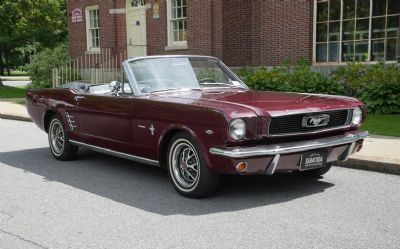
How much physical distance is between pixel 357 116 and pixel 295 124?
1.06 m

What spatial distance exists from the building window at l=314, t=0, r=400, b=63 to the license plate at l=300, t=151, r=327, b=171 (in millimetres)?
9695

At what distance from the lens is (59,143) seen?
27.8 feet

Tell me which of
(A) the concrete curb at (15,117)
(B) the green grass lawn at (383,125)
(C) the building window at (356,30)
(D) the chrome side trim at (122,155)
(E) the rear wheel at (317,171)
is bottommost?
(A) the concrete curb at (15,117)

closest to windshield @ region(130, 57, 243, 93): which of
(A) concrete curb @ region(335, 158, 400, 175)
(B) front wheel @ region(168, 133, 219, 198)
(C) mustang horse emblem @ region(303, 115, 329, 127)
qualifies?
(B) front wheel @ region(168, 133, 219, 198)

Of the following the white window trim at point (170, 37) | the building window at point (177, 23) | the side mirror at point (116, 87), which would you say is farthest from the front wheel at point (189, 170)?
the white window trim at point (170, 37)

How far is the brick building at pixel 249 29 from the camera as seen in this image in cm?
1484

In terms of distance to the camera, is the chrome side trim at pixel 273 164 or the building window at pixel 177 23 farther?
the building window at pixel 177 23

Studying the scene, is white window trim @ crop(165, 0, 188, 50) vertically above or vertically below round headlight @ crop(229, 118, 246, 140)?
above

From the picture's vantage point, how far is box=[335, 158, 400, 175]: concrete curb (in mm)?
7086

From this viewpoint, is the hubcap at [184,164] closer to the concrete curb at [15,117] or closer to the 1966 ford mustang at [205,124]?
the 1966 ford mustang at [205,124]

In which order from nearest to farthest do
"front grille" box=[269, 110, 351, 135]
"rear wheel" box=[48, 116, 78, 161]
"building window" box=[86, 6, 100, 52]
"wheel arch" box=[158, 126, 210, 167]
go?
"front grille" box=[269, 110, 351, 135] → "wheel arch" box=[158, 126, 210, 167] → "rear wheel" box=[48, 116, 78, 161] → "building window" box=[86, 6, 100, 52]

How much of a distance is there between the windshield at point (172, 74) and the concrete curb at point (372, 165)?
2.03 meters

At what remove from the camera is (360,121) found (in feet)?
20.7

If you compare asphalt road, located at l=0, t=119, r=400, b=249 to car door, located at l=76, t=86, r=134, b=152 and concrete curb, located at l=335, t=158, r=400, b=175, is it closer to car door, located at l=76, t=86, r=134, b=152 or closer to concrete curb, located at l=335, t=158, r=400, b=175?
concrete curb, located at l=335, t=158, r=400, b=175
